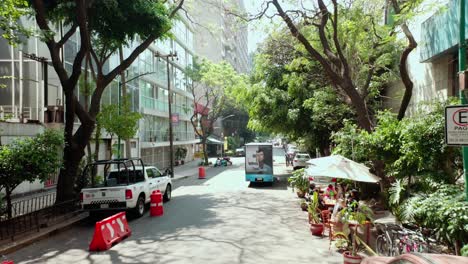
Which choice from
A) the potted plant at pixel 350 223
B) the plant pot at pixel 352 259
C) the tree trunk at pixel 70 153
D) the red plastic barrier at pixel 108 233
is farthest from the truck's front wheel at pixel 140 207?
the plant pot at pixel 352 259

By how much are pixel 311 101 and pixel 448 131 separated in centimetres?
1477

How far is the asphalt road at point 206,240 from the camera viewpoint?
8.21m

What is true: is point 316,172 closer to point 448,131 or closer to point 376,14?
point 448,131

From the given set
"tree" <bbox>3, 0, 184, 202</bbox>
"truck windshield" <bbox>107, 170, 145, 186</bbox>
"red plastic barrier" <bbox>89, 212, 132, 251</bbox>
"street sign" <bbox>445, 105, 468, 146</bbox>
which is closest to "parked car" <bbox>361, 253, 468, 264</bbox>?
"street sign" <bbox>445, 105, 468, 146</bbox>

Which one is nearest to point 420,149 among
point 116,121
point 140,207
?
point 140,207

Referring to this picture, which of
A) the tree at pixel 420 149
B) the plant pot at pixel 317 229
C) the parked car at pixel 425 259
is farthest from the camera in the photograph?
the plant pot at pixel 317 229

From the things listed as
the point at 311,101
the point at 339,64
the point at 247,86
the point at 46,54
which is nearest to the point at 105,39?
the point at 46,54

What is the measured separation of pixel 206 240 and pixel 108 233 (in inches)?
96.3

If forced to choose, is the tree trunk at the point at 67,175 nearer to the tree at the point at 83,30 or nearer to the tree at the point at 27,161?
the tree at the point at 83,30

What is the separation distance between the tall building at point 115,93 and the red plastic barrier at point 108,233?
6.66 meters

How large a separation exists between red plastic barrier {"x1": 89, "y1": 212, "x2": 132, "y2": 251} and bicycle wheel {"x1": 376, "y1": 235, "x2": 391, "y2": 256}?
6202 millimetres

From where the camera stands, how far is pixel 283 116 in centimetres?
2350

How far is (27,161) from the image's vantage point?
1023 centimetres

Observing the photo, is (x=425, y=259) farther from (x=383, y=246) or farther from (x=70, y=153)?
(x=70, y=153)
